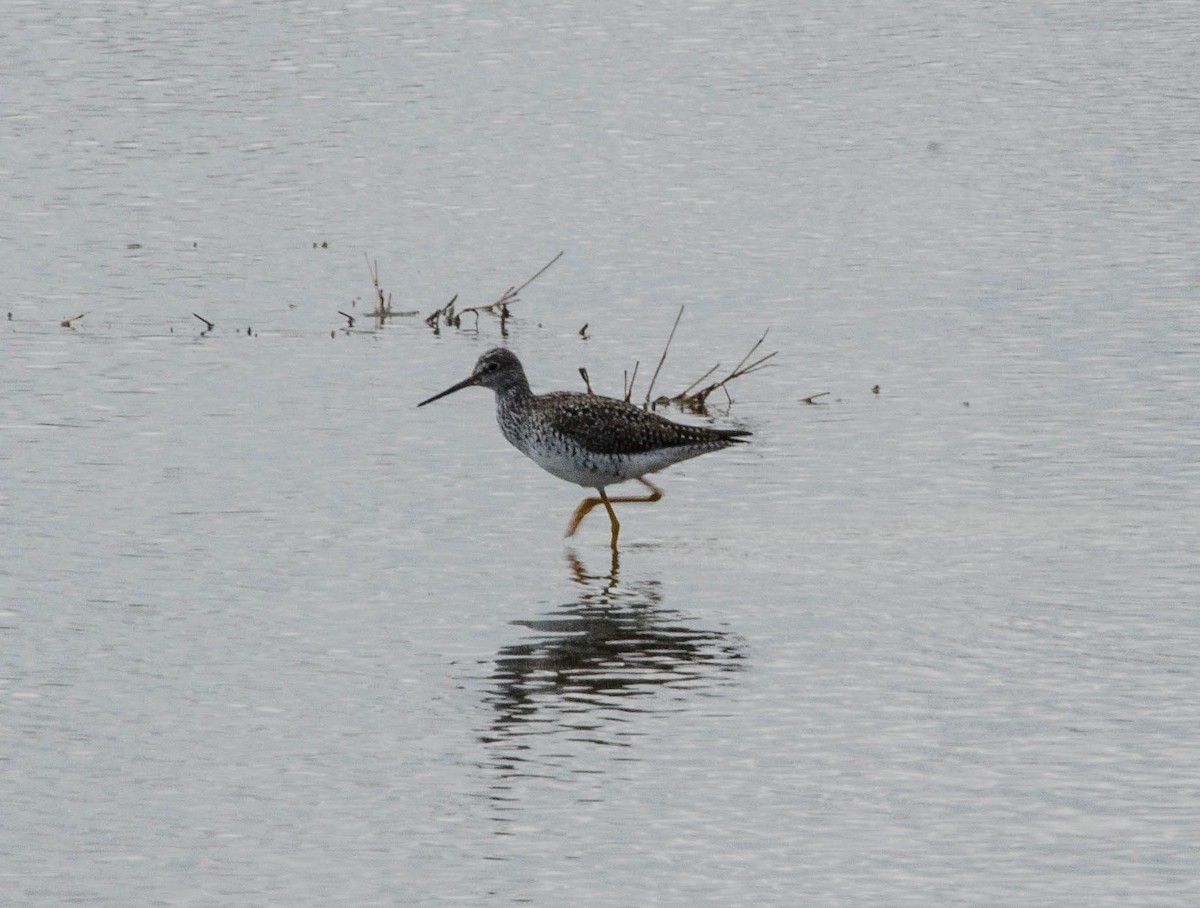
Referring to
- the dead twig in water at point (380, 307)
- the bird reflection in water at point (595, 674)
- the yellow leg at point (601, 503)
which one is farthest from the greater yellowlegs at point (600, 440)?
the dead twig in water at point (380, 307)

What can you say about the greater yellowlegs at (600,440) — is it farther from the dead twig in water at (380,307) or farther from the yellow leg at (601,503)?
the dead twig in water at (380,307)

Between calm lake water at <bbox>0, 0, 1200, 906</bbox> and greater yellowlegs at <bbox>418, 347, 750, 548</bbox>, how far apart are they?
424 mm

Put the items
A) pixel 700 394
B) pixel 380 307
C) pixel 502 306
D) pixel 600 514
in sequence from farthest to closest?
pixel 380 307 < pixel 502 306 < pixel 700 394 < pixel 600 514

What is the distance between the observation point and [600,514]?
15.2 m

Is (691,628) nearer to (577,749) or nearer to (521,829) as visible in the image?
(577,749)

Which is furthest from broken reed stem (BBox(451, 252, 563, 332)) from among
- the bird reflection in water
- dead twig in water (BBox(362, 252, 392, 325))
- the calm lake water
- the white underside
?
the bird reflection in water

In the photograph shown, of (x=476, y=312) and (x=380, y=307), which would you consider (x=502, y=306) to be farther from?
(x=380, y=307)

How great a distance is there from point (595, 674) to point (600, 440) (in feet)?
10.7

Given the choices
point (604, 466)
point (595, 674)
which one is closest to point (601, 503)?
point (604, 466)

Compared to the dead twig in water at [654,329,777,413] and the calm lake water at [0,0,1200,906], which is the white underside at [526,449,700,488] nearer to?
the calm lake water at [0,0,1200,906]

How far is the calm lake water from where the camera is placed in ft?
30.0

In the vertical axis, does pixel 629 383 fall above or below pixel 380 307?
below

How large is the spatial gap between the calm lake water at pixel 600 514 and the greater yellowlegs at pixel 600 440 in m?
0.42

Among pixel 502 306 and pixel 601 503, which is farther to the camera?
pixel 502 306
